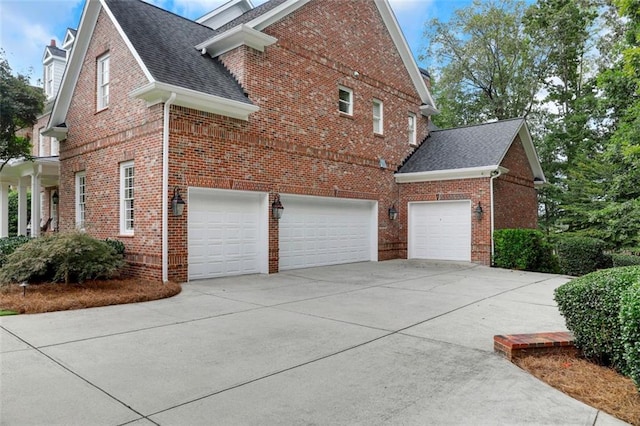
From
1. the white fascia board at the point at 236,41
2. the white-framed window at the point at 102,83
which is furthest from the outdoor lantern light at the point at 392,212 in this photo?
the white-framed window at the point at 102,83

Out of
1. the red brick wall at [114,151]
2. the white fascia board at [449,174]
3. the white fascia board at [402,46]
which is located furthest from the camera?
the white fascia board at [402,46]

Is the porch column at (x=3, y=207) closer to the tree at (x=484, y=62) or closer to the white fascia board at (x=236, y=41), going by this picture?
the white fascia board at (x=236, y=41)

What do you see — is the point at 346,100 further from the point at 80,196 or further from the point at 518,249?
the point at 80,196

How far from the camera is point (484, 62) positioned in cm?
2716

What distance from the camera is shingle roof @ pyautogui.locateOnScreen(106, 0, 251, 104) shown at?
980cm

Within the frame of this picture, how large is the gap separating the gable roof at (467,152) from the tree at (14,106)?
13.3m

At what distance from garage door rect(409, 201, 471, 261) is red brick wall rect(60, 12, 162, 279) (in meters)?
10.1

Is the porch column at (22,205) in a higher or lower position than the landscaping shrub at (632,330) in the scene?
higher

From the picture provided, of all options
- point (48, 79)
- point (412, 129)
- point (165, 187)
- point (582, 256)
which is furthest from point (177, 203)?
point (48, 79)

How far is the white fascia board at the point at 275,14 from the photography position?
11313 millimetres

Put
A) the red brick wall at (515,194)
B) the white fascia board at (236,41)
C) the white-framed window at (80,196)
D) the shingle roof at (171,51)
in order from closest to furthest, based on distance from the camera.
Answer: the shingle roof at (171,51)
the white fascia board at (236,41)
the white-framed window at (80,196)
the red brick wall at (515,194)

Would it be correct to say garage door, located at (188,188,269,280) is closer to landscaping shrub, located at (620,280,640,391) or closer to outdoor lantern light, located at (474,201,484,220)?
outdoor lantern light, located at (474,201,484,220)

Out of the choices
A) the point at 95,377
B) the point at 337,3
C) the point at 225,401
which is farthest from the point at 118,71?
the point at 225,401

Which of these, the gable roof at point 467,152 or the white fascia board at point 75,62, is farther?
the gable roof at point 467,152
